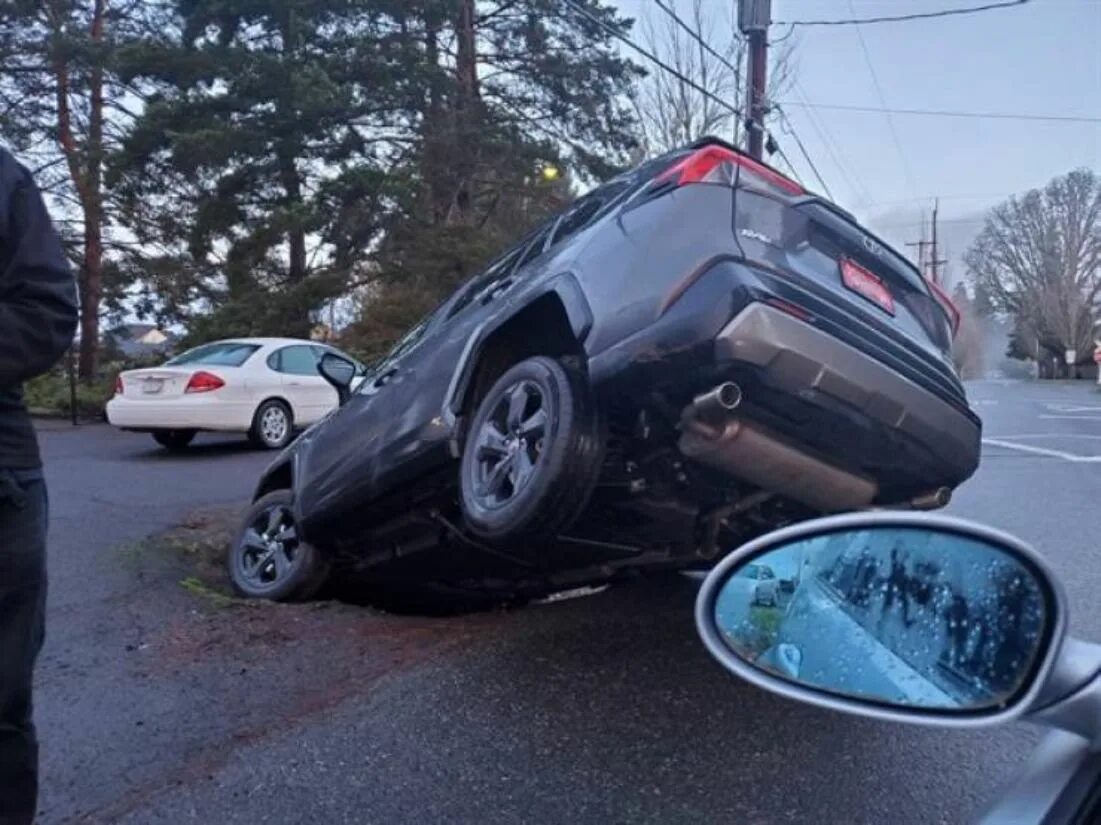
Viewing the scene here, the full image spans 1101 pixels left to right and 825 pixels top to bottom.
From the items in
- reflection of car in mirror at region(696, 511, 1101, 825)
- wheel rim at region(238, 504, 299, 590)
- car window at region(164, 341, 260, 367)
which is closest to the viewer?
reflection of car in mirror at region(696, 511, 1101, 825)

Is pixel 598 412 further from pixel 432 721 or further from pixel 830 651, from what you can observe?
pixel 830 651

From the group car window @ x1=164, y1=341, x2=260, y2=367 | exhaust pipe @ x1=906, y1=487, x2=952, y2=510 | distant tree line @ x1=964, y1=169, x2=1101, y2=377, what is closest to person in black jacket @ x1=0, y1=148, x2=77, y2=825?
exhaust pipe @ x1=906, y1=487, x2=952, y2=510

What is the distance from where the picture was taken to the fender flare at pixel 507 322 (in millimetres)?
3268

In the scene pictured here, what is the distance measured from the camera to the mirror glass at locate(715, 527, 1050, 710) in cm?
122

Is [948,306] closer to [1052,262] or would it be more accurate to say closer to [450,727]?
[450,727]

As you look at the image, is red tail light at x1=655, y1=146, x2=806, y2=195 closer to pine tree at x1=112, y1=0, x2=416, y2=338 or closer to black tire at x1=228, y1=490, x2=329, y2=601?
black tire at x1=228, y1=490, x2=329, y2=601

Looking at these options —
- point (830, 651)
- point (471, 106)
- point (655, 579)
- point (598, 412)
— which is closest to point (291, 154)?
point (471, 106)

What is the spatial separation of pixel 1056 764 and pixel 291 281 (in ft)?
65.4

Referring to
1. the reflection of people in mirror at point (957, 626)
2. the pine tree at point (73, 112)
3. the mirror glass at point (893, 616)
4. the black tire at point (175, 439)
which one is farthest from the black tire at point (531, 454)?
the pine tree at point (73, 112)

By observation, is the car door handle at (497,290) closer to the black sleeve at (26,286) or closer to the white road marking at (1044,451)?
the black sleeve at (26,286)

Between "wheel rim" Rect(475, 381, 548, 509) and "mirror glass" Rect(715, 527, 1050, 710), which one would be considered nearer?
"mirror glass" Rect(715, 527, 1050, 710)

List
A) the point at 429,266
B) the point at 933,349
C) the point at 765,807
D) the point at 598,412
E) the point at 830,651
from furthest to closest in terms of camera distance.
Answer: the point at 429,266 → the point at 933,349 → the point at 598,412 → the point at 765,807 → the point at 830,651

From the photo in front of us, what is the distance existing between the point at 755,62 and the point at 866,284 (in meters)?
13.7

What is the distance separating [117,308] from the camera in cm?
2112
